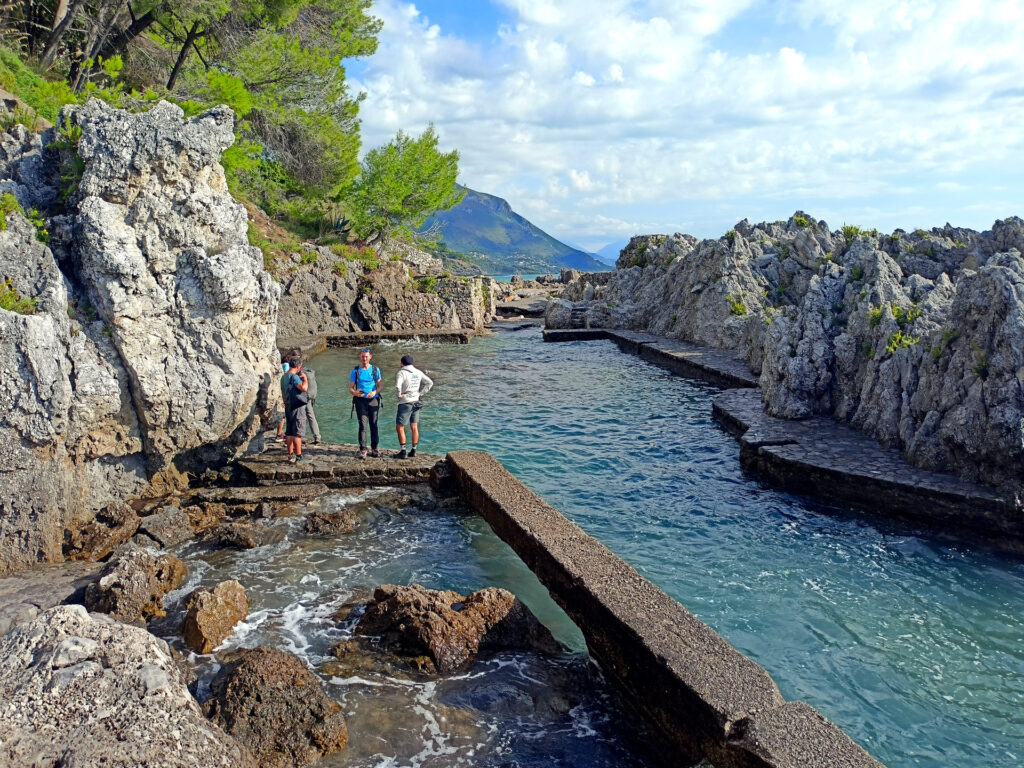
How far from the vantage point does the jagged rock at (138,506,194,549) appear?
29.2 feet

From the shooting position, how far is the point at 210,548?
8.94m

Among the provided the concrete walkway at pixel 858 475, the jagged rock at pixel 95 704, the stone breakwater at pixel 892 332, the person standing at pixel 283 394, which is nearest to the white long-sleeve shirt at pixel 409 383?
the person standing at pixel 283 394

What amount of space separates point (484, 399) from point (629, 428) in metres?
4.31

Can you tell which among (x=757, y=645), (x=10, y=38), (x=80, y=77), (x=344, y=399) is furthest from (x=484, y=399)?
(x=10, y=38)

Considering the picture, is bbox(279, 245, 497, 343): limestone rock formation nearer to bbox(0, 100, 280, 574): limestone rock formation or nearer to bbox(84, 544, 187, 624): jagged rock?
bbox(0, 100, 280, 574): limestone rock formation

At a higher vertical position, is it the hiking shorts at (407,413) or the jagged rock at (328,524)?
the hiking shorts at (407,413)

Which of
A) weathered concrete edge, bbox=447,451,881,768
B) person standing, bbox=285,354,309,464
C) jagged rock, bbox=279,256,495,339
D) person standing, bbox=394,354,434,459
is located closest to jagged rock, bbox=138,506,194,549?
person standing, bbox=285,354,309,464

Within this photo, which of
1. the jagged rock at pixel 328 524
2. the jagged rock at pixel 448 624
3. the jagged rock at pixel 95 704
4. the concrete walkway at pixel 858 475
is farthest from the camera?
the jagged rock at pixel 328 524

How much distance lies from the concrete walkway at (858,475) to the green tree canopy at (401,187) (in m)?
24.7

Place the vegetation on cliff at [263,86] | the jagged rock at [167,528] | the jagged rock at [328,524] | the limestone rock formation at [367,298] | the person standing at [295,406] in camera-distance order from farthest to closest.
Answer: the limestone rock formation at [367,298] < the vegetation on cliff at [263,86] < the person standing at [295,406] < the jagged rock at [328,524] < the jagged rock at [167,528]

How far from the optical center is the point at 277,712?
535 centimetres

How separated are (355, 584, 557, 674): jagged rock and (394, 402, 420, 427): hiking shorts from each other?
442 cm

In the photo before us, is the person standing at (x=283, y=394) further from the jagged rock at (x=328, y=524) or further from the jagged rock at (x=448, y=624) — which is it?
the jagged rock at (x=448, y=624)

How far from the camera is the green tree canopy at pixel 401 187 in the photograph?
35.9 m
